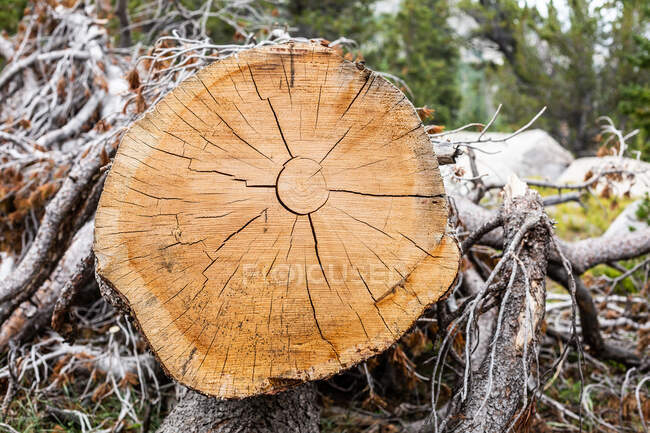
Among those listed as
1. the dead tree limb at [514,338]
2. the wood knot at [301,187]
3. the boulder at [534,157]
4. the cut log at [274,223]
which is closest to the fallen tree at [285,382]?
the dead tree limb at [514,338]

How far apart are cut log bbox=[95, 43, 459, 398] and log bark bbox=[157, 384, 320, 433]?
408mm

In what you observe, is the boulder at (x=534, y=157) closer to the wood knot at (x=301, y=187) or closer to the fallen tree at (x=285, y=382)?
the fallen tree at (x=285, y=382)

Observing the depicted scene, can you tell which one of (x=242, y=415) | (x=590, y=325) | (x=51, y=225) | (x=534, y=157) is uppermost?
→ (x=51, y=225)

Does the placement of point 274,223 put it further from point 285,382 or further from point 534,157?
point 534,157

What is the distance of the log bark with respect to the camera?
5.46 feet

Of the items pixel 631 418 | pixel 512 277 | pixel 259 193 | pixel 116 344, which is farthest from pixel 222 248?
pixel 631 418

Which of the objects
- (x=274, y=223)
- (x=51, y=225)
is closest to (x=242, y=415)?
(x=274, y=223)

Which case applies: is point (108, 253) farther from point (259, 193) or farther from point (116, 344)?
point (116, 344)

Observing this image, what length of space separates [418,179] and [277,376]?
68cm

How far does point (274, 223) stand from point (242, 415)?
0.68 m

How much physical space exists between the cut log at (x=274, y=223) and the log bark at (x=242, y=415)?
408mm

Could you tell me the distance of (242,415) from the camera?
1.68m

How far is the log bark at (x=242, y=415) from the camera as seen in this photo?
5.46 feet

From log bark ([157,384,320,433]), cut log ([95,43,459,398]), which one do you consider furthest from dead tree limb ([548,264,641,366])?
log bark ([157,384,320,433])
